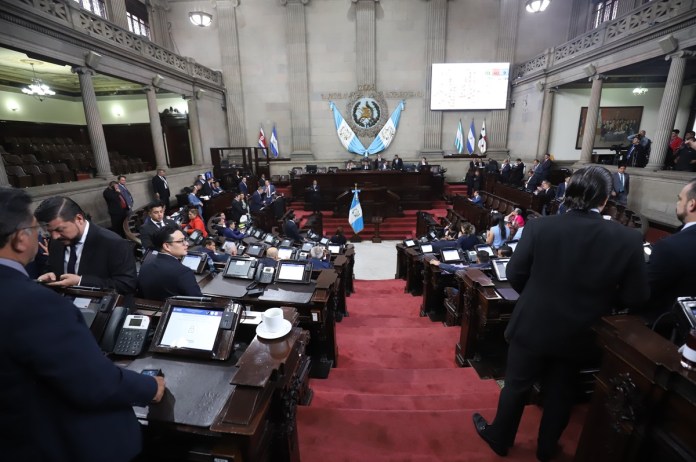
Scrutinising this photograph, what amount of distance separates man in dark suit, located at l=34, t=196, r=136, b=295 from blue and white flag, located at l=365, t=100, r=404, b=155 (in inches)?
531

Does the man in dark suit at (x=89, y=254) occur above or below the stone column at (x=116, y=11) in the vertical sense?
below

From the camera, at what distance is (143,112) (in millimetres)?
13625

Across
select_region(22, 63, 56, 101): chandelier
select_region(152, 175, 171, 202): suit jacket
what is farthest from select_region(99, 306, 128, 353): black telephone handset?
select_region(22, 63, 56, 101): chandelier

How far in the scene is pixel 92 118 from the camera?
25.9 ft

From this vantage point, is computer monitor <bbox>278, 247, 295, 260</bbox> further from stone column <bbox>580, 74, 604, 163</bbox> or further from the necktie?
stone column <bbox>580, 74, 604, 163</bbox>

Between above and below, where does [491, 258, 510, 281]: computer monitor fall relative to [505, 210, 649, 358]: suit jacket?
below

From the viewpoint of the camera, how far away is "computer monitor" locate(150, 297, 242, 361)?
5.32 feet

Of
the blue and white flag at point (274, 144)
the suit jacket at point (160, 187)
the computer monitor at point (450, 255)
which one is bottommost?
the computer monitor at point (450, 255)

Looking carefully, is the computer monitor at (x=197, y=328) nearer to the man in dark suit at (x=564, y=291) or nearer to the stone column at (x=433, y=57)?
the man in dark suit at (x=564, y=291)

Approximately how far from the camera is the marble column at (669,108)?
271 inches

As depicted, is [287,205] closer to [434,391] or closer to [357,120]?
[357,120]

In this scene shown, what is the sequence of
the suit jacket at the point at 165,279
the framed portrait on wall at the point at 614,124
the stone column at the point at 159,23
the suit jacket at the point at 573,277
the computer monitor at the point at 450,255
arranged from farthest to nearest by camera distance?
the stone column at the point at 159,23 → the framed portrait on wall at the point at 614,124 → the computer monitor at the point at 450,255 → the suit jacket at the point at 165,279 → the suit jacket at the point at 573,277

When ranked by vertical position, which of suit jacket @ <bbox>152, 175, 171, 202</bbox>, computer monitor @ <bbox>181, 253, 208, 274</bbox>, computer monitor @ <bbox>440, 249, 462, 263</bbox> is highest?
suit jacket @ <bbox>152, 175, 171, 202</bbox>

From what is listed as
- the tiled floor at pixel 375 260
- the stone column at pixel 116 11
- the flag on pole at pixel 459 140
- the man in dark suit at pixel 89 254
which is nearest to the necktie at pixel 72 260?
the man in dark suit at pixel 89 254
